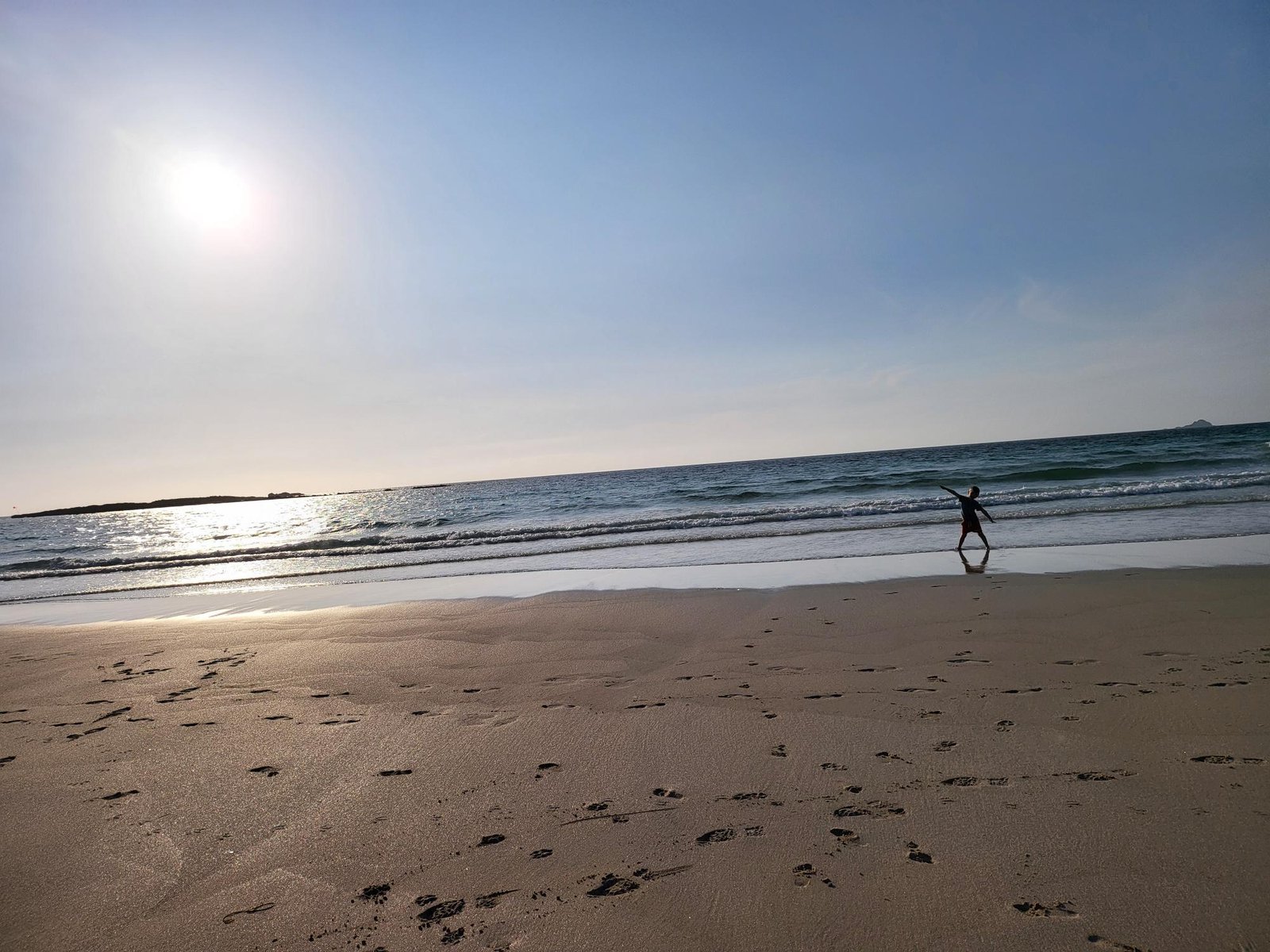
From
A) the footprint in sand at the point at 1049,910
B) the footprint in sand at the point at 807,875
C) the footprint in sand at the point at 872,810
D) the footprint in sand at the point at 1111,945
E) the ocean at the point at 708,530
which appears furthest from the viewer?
the ocean at the point at 708,530

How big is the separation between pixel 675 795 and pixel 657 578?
857 cm

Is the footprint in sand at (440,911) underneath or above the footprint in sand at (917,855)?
above

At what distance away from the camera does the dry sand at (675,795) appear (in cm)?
266

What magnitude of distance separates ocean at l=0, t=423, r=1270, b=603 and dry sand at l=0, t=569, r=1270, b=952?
8.20 m

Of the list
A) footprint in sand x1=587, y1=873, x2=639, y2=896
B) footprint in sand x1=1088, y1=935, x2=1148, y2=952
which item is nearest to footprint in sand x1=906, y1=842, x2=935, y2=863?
footprint in sand x1=1088, y1=935, x2=1148, y2=952

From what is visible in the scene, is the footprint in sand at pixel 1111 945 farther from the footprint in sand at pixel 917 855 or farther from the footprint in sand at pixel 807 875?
the footprint in sand at pixel 807 875

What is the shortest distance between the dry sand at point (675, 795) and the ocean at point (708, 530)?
8.20 metres

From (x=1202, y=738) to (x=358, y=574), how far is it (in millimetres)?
17125

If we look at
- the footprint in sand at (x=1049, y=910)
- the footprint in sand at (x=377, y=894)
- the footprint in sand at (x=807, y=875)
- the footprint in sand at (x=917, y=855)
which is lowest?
the footprint in sand at (x=1049, y=910)

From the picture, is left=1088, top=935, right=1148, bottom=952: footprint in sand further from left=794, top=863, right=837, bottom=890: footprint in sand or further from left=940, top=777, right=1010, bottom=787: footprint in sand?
left=940, top=777, right=1010, bottom=787: footprint in sand

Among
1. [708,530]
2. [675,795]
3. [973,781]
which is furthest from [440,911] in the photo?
[708,530]

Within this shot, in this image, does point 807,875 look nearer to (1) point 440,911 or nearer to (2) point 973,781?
(2) point 973,781

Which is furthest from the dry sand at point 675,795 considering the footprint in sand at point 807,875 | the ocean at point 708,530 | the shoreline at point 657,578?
the ocean at point 708,530

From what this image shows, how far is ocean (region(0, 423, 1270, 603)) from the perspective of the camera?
15.7m
